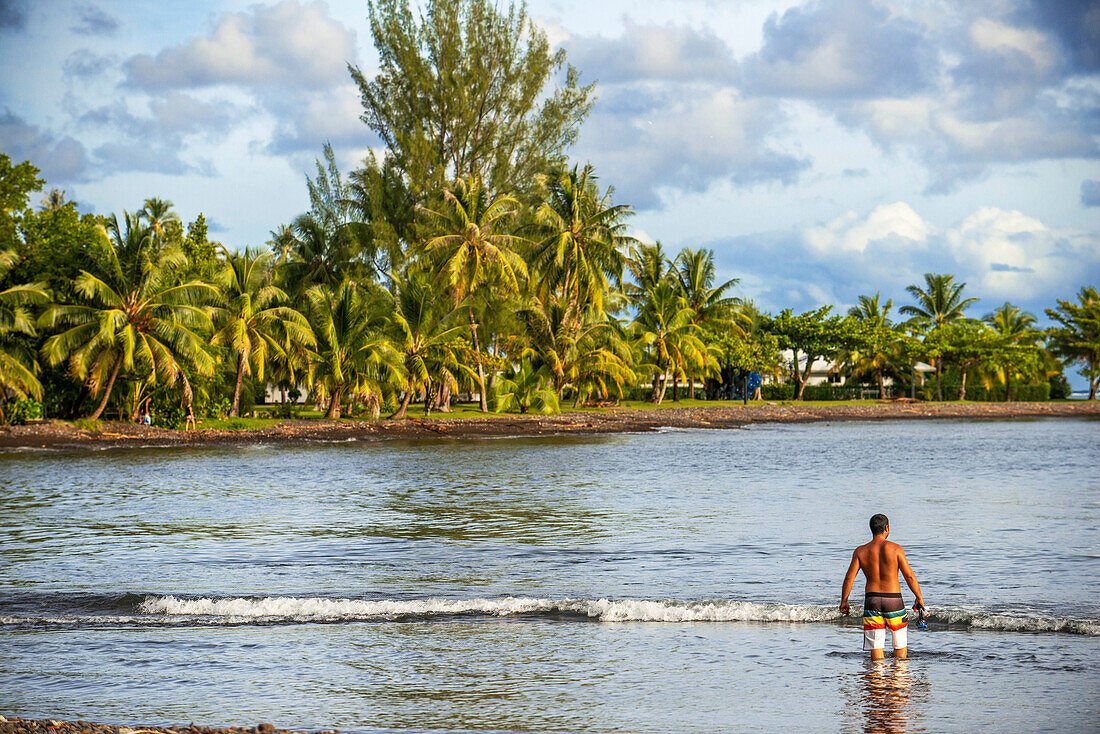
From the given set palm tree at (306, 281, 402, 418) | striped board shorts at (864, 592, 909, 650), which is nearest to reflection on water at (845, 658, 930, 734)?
striped board shorts at (864, 592, 909, 650)

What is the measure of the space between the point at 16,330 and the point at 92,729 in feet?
108

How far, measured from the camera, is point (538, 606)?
10.8m

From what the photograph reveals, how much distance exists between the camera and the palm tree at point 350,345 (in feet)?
140

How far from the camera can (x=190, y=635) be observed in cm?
960

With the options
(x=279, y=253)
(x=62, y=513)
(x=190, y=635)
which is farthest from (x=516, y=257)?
(x=190, y=635)

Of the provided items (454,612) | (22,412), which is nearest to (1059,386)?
(22,412)

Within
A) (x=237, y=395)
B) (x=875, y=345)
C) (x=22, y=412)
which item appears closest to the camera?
(x=22, y=412)

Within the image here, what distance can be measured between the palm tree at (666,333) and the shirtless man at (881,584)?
4915 cm

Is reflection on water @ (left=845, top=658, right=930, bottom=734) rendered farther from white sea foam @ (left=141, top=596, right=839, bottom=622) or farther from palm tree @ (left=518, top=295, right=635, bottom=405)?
palm tree @ (left=518, top=295, right=635, bottom=405)

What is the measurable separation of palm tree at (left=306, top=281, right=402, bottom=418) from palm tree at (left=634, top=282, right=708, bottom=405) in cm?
1838

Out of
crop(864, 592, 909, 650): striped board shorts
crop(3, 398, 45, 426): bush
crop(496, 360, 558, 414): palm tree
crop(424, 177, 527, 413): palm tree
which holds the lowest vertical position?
crop(864, 592, 909, 650): striped board shorts

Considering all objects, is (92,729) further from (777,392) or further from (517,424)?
(777,392)

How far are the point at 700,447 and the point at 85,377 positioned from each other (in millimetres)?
23833

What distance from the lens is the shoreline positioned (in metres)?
37.3
